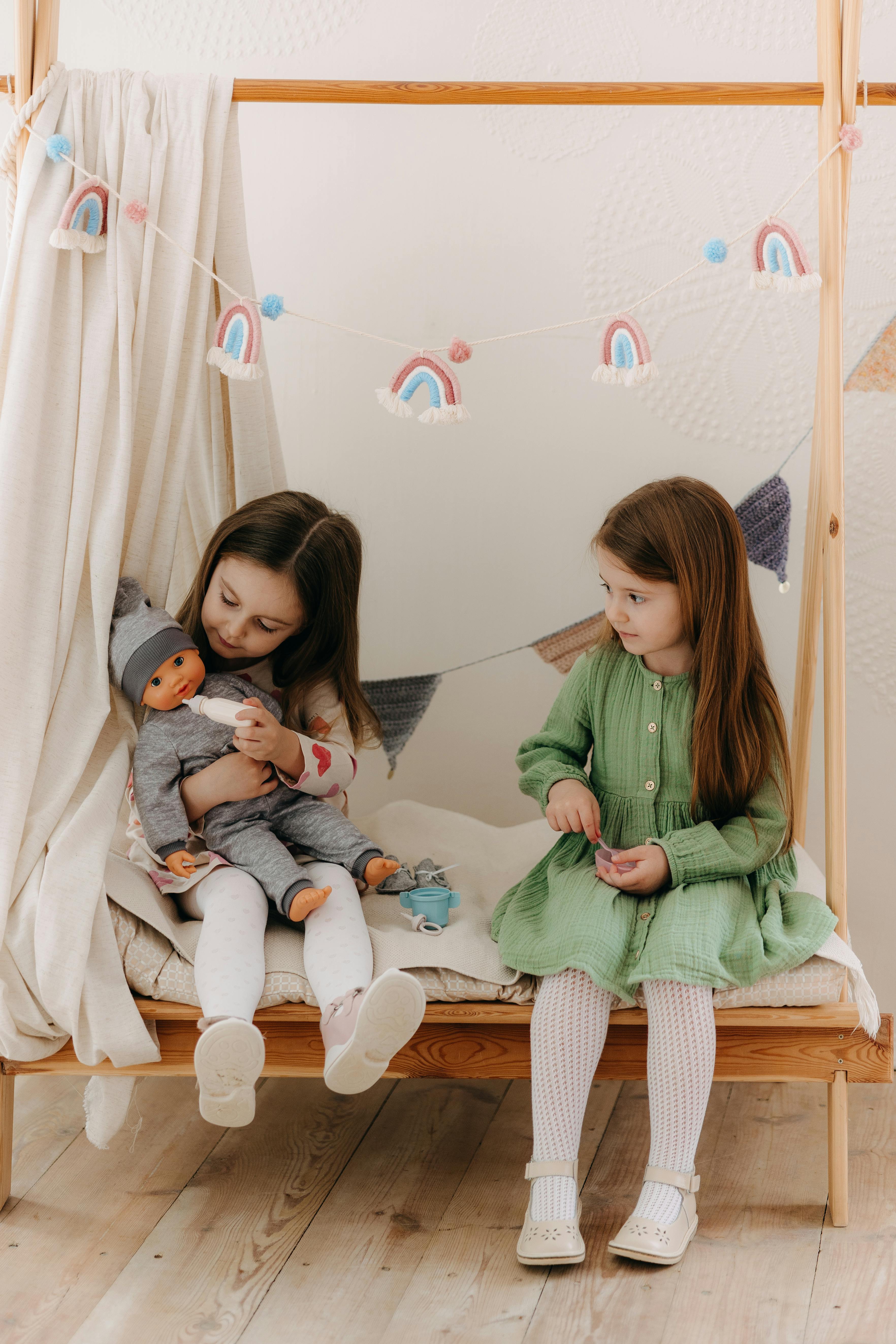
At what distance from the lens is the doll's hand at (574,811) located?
1.48 metres

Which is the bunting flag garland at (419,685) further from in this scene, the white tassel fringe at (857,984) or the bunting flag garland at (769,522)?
the white tassel fringe at (857,984)

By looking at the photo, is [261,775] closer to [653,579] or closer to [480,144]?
[653,579]

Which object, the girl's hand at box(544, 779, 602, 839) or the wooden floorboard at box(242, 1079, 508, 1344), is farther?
the girl's hand at box(544, 779, 602, 839)

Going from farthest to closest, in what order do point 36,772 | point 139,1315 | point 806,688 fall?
point 806,688, point 36,772, point 139,1315

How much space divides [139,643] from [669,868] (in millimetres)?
730

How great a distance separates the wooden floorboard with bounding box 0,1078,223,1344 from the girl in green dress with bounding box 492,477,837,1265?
484 millimetres

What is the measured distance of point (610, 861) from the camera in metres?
1.44

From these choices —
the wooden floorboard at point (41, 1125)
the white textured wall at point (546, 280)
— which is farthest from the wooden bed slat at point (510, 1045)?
the white textured wall at point (546, 280)

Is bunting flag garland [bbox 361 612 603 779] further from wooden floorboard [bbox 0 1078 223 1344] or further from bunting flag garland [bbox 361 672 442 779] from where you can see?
wooden floorboard [bbox 0 1078 223 1344]

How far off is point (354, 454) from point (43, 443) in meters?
0.70

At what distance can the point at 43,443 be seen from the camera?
1.41 meters

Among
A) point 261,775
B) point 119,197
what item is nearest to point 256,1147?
point 261,775

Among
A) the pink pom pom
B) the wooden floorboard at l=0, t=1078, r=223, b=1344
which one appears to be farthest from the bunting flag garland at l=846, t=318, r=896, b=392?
the wooden floorboard at l=0, t=1078, r=223, b=1344

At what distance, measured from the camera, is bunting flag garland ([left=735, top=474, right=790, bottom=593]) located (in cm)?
194
